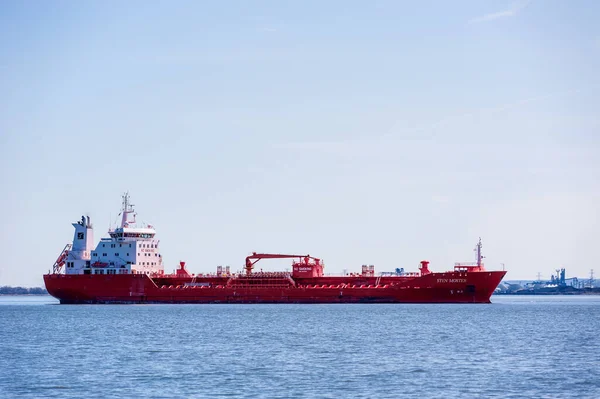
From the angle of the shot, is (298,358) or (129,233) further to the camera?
(129,233)

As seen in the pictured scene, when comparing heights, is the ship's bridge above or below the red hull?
above

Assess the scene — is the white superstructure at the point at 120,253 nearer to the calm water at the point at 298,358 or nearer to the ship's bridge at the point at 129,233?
the ship's bridge at the point at 129,233

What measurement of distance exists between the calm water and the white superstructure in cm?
2044

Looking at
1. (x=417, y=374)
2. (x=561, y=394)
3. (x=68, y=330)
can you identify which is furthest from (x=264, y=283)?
(x=561, y=394)

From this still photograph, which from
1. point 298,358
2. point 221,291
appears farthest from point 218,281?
point 298,358

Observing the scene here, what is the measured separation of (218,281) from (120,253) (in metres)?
9.67

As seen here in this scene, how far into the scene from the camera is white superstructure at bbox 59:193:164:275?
83438 mm

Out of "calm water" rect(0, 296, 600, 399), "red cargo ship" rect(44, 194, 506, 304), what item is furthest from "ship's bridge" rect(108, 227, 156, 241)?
"calm water" rect(0, 296, 600, 399)

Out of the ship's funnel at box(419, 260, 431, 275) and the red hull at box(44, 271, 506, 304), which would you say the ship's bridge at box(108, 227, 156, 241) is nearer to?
the red hull at box(44, 271, 506, 304)

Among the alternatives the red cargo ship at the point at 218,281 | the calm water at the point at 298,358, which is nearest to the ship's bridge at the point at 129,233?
the red cargo ship at the point at 218,281

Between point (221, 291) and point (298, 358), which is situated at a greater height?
point (221, 291)

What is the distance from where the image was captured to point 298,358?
3803 cm

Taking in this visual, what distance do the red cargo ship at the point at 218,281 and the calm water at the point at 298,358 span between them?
14532 millimetres

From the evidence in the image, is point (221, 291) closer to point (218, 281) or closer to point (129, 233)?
point (218, 281)
